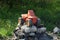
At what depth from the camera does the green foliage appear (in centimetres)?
643

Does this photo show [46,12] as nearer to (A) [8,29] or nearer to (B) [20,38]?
(A) [8,29]

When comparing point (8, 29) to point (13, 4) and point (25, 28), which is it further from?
point (13, 4)

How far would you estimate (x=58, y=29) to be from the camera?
6332 millimetres

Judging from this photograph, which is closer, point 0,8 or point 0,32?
point 0,32

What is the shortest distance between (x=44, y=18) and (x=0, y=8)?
1.40 metres

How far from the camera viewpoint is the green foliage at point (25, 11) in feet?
21.1

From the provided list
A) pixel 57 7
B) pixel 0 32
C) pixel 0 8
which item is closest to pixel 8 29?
pixel 0 32

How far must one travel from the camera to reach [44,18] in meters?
6.93

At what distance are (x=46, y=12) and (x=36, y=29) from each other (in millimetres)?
1993

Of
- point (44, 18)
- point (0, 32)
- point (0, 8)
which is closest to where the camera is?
point (0, 32)

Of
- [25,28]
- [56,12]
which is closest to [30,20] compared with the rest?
[25,28]

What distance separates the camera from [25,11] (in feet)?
24.0

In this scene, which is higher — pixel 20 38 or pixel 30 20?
pixel 30 20

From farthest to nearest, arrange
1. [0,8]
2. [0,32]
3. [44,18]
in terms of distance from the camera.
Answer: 1. [0,8]
2. [44,18]
3. [0,32]
